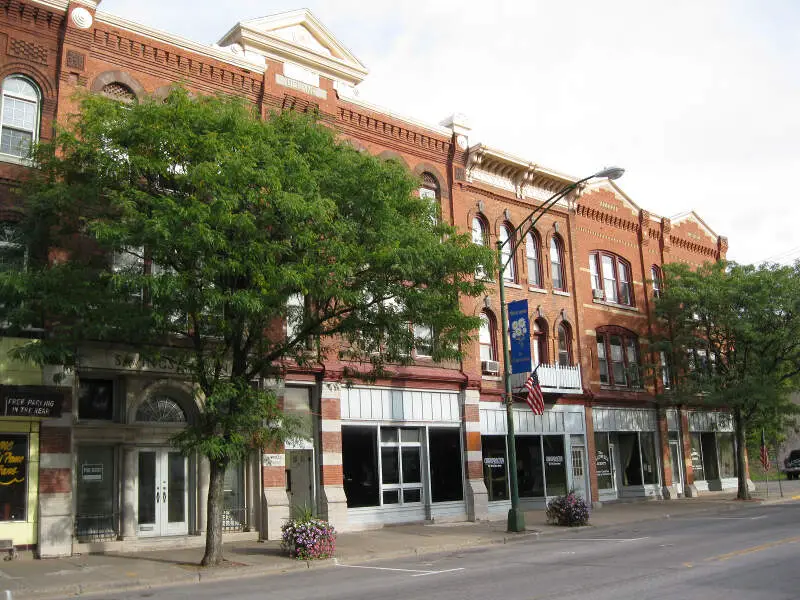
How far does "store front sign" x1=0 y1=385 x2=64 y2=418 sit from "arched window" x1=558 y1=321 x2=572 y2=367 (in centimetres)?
1887

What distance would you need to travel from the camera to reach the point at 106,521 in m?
18.0

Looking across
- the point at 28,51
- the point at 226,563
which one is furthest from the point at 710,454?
the point at 28,51

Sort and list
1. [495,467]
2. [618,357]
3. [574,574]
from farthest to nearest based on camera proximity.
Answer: [618,357]
[495,467]
[574,574]

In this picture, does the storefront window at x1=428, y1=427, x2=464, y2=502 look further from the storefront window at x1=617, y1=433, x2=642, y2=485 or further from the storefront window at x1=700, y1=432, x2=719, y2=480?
the storefront window at x1=700, y1=432, x2=719, y2=480

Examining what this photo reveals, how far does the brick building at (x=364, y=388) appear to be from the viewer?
58.9 ft

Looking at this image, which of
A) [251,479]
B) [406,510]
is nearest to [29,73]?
[251,479]

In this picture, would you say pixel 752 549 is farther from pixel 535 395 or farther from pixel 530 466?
pixel 530 466

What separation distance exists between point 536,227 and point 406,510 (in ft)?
40.5

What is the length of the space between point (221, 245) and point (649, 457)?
24785 millimetres

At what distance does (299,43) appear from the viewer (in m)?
23.3

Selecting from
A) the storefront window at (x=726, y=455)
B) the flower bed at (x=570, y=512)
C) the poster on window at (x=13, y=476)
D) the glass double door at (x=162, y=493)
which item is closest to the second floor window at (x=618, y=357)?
the storefront window at (x=726, y=455)

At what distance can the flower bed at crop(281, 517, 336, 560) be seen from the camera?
16188mm

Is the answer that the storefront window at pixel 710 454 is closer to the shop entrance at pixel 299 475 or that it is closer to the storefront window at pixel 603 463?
the storefront window at pixel 603 463

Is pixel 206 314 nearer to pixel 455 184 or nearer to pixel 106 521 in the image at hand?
pixel 106 521
